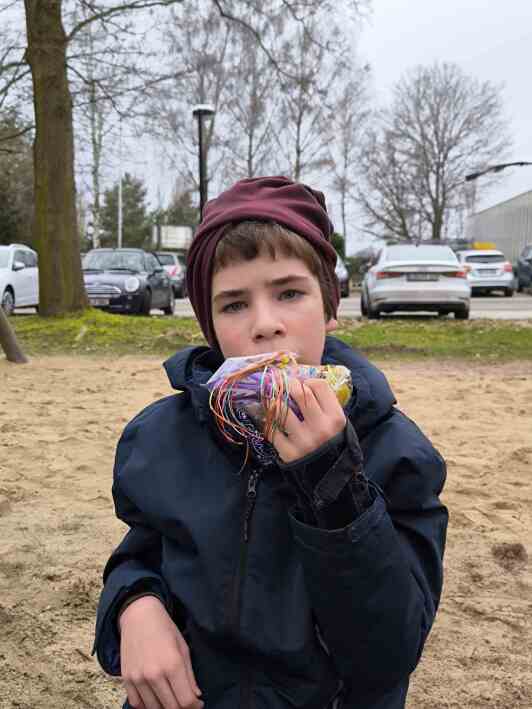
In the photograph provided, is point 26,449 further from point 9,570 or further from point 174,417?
point 174,417

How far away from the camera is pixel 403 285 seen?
13414 mm

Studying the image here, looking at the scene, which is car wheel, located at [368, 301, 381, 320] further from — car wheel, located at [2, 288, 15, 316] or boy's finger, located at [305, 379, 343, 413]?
boy's finger, located at [305, 379, 343, 413]

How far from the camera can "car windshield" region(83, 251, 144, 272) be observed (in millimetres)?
16125

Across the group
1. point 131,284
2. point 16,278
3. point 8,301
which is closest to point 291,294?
point 131,284

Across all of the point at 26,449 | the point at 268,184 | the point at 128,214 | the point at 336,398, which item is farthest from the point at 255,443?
the point at 128,214

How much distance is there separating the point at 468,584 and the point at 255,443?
1.92 m

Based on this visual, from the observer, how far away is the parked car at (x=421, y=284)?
1327 cm

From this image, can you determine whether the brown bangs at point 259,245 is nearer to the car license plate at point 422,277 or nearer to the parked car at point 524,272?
the car license plate at point 422,277

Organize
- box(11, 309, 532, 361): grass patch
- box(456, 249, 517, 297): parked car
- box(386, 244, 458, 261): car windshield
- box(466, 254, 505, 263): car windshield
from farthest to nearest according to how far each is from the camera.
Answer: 1. box(466, 254, 505, 263): car windshield
2. box(456, 249, 517, 297): parked car
3. box(386, 244, 458, 261): car windshield
4. box(11, 309, 532, 361): grass patch

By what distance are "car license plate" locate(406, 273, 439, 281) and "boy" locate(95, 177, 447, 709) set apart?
12.0m

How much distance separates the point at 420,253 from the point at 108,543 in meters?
11.6

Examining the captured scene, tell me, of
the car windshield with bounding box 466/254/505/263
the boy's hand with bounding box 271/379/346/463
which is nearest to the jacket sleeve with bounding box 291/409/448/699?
the boy's hand with bounding box 271/379/346/463

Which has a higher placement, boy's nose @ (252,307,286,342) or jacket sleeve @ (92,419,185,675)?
boy's nose @ (252,307,286,342)

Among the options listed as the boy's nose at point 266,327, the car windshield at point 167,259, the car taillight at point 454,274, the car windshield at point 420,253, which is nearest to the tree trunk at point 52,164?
the car windshield at point 420,253
